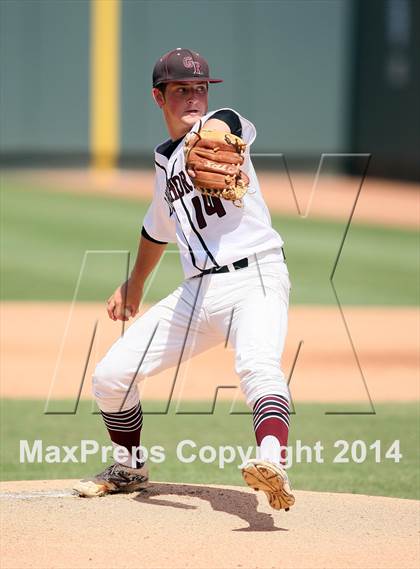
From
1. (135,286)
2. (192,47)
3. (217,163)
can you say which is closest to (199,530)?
(135,286)

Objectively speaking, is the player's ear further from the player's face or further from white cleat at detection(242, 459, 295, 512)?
white cleat at detection(242, 459, 295, 512)

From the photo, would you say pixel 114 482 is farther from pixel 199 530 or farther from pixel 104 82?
pixel 104 82

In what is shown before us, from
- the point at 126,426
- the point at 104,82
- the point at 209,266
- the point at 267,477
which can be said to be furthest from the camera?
the point at 104,82

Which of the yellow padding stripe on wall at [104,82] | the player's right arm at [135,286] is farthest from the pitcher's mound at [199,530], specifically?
the yellow padding stripe on wall at [104,82]

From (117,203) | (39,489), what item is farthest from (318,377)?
(117,203)

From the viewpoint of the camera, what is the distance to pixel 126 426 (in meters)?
4.86

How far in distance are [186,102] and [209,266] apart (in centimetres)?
66

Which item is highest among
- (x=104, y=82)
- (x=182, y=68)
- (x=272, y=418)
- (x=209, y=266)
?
(x=104, y=82)

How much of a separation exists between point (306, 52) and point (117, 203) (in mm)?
7084

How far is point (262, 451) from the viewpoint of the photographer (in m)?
4.04

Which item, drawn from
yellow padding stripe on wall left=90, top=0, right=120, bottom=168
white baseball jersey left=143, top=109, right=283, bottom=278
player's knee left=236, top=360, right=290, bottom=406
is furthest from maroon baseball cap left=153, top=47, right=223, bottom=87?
yellow padding stripe on wall left=90, top=0, right=120, bottom=168

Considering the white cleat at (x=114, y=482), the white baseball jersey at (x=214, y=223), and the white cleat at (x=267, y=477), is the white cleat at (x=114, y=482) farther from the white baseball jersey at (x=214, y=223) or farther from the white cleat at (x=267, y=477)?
the white cleat at (x=267, y=477)

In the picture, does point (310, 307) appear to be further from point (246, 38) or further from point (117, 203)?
point (246, 38)

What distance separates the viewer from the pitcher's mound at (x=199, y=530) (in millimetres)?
4035
